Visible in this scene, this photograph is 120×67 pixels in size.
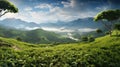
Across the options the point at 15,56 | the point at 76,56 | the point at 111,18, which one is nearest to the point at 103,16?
the point at 111,18

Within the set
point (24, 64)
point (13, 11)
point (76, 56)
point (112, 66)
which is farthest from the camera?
point (13, 11)

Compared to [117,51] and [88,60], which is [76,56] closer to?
[88,60]

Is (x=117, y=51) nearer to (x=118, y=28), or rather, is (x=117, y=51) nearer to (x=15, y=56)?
(x=15, y=56)

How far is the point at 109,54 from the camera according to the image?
165 ft

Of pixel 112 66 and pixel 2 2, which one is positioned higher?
pixel 2 2

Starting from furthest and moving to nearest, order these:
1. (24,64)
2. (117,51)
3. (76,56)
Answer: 1. (117,51)
2. (76,56)
3. (24,64)

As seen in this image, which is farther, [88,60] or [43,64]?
[88,60]

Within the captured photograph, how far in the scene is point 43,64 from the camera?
40.3m

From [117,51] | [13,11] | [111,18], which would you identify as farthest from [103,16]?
[117,51]

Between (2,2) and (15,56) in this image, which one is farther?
(2,2)

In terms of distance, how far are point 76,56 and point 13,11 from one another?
135 ft

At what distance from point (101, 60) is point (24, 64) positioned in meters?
14.7

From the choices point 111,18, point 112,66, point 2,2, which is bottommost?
point 112,66


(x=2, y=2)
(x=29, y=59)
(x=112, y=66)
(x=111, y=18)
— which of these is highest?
(x=2, y=2)
